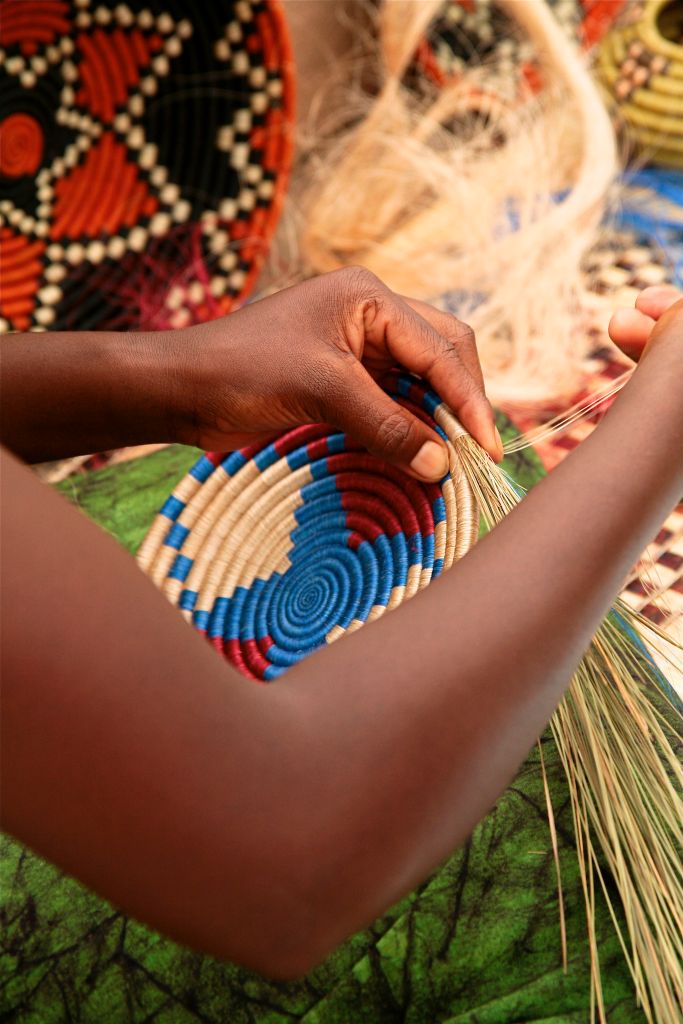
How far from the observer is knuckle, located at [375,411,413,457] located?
88 cm

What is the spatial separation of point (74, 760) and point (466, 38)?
1.99 meters

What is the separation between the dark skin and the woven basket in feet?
4.54

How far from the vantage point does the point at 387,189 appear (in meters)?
1.99

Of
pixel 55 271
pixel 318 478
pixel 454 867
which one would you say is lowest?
pixel 55 271

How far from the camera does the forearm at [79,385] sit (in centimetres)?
95

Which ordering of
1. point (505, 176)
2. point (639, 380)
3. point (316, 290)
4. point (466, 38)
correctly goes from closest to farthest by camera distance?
1. point (639, 380)
2. point (316, 290)
3. point (505, 176)
4. point (466, 38)

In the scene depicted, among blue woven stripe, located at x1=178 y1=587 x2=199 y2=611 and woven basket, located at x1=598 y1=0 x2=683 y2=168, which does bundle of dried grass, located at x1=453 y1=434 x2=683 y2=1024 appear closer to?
blue woven stripe, located at x1=178 y1=587 x2=199 y2=611

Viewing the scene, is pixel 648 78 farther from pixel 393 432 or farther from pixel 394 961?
pixel 394 961

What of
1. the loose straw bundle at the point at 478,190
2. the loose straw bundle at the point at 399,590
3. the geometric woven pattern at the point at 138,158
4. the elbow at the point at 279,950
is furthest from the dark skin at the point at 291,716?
the geometric woven pattern at the point at 138,158

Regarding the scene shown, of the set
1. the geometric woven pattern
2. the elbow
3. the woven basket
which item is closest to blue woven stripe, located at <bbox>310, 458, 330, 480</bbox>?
the elbow

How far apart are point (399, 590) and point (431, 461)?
4.4 inches

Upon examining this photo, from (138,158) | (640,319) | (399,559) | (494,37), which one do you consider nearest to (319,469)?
(399,559)

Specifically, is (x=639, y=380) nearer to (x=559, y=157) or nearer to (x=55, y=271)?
(x=55, y=271)

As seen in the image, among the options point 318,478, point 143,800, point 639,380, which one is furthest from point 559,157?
point 143,800
